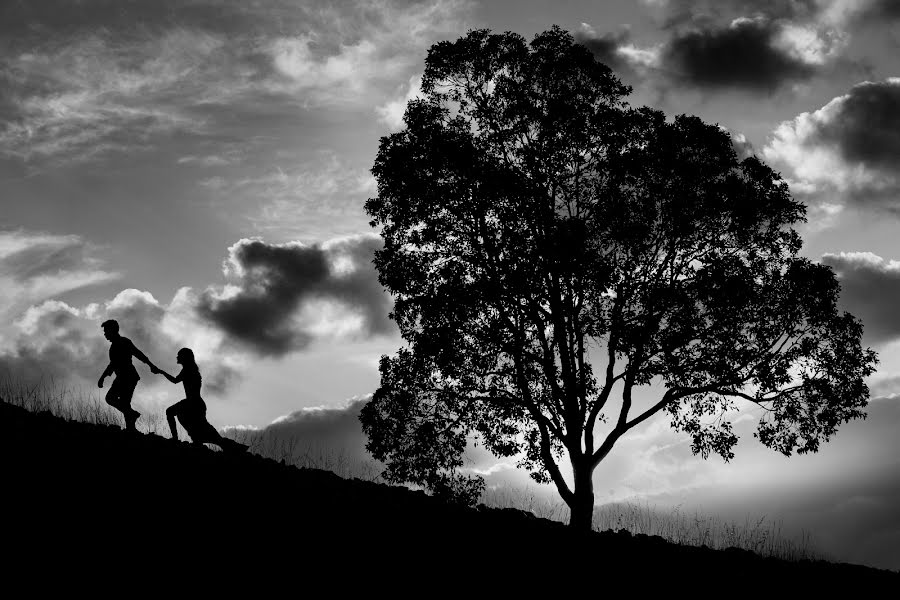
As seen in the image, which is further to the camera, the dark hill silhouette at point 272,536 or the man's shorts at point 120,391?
the man's shorts at point 120,391

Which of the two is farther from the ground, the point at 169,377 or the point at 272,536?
the point at 169,377

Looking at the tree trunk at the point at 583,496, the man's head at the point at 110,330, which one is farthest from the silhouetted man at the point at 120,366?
the tree trunk at the point at 583,496

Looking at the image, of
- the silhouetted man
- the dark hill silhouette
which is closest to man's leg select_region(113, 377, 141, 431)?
the silhouetted man

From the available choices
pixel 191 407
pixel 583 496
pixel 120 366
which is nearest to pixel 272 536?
pixel 191 407

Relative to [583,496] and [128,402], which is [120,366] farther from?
[583,496]

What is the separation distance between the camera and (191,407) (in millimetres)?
15758

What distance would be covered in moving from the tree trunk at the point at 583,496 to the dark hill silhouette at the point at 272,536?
28.8ft

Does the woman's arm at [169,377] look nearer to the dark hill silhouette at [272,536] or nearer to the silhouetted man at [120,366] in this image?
the silhouetted man at [120,366]

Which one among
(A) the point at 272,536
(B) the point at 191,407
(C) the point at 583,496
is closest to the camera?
(A) the point at 272,536

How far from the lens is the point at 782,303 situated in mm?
23875

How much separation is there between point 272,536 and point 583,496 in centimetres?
1557

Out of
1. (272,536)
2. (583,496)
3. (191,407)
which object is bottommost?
(272,536)

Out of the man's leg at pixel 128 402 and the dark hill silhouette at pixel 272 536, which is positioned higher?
the man's leg at pixel 128 402

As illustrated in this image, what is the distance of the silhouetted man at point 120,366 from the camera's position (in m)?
16.1
